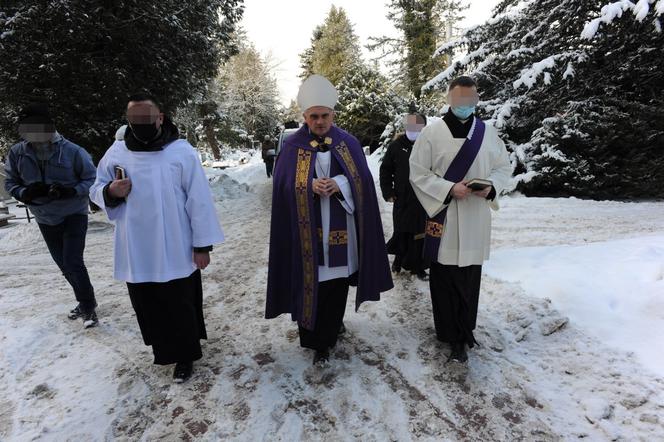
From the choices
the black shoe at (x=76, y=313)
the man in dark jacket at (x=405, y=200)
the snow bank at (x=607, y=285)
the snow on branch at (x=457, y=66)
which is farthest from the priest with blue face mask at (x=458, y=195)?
the snow on branch at (x=457, y=66)

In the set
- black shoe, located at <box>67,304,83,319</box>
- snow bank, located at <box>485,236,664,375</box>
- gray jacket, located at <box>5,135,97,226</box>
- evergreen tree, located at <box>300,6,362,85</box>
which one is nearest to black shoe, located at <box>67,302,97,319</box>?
black shoe, located at <box>67,304,83,319</box>

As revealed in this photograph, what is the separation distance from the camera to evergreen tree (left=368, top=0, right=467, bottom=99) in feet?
76.4

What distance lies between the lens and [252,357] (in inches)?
134

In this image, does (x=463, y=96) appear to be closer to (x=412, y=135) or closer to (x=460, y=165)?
(x=460, y=165)

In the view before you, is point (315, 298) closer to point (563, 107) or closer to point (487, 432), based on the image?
point (487, 432)

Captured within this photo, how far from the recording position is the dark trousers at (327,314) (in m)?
3.14

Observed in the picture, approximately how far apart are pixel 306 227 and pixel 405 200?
212cm

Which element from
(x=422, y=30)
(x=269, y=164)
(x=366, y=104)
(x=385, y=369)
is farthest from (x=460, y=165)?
(x=422, y=30)

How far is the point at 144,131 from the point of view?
273 cm

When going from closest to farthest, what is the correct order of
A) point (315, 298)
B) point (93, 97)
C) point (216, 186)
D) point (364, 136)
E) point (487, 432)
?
1. point (487, 432)
2. point (315, 298)
3. point (93, 97)
4. point (216, 186)
5. point (364, 136)

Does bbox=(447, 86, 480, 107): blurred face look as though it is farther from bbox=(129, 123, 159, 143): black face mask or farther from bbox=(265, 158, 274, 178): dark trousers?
bbox=(265, 158, 274, 178): dark trousers

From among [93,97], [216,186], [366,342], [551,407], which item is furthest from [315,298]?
[216,186]

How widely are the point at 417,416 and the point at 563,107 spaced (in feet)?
31.4

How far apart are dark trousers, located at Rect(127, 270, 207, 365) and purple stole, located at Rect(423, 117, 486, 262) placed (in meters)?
1.94
